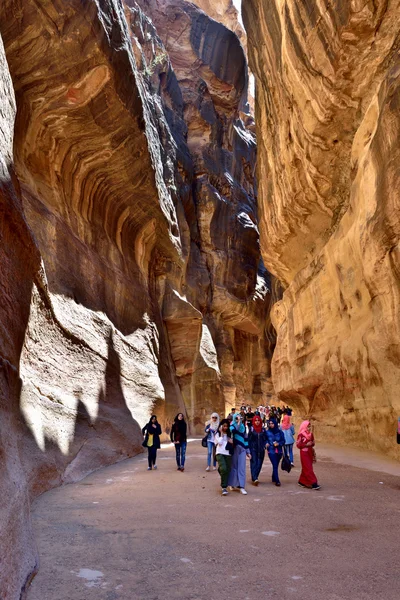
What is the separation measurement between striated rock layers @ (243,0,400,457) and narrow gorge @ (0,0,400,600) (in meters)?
0.06

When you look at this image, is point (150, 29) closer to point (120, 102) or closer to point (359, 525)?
point (120, 102)

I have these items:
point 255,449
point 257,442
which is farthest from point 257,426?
point 255,449

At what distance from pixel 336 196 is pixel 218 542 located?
42.3 feet

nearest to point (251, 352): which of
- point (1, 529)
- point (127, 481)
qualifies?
point (127, 481)

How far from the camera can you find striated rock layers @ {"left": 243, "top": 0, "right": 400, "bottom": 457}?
33.8ft

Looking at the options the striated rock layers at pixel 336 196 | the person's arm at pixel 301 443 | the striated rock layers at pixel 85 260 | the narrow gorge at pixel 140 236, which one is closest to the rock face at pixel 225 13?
the striated rock layers at pixel 85 260

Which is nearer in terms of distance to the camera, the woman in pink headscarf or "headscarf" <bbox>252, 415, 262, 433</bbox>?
the woman in pink headscarf

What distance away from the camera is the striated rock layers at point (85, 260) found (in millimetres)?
A: 6660

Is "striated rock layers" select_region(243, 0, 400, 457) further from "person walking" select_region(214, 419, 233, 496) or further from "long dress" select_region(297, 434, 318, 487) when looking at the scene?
"person walking" select_region(214, 419, 233, 496)

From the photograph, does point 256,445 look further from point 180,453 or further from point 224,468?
point 180,453

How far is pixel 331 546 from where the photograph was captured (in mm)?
4180

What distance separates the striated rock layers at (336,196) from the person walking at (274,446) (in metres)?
3.49

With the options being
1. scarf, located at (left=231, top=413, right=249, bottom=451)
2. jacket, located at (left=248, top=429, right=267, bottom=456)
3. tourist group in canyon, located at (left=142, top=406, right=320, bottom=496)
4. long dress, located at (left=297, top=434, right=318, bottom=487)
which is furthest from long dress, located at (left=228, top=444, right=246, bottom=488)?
long dress, located at (left=297, top=434, right=318, bottom=487)

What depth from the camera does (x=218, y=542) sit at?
14.4ft
